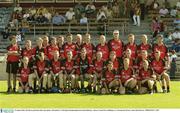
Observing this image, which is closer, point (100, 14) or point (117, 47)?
point (117, 47)

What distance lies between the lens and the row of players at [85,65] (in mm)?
19297

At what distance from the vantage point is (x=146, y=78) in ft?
63.0

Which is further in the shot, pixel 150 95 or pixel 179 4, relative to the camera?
pixel 179 4

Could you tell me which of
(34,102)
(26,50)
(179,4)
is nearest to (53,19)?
(179,4)

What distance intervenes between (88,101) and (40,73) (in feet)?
10.2

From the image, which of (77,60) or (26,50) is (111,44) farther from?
(26,50)

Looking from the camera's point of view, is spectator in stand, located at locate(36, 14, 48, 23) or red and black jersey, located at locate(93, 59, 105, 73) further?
spectator in stand, located at locate(36, 14, 48, 23)

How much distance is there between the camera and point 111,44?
19844 mm

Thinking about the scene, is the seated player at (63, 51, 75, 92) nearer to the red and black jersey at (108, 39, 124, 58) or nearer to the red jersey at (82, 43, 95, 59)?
the red jersey at (82, 43, 95, 59)

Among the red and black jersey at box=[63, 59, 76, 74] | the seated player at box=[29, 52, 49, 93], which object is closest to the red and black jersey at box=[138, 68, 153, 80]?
the red and black jersey at box=[63, 59, 76, 74]

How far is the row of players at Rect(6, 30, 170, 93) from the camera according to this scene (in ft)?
63.3

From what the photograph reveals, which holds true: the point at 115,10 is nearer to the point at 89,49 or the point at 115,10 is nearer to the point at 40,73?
the point at 89,49

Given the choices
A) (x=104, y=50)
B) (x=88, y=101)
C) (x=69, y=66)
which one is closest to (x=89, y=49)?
A: (x=104, y=50)

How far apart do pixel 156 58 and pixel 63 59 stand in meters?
2.98
